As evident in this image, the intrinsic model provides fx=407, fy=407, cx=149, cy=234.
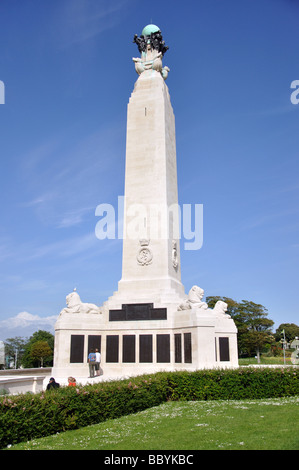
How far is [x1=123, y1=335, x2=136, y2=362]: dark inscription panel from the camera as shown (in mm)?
24969

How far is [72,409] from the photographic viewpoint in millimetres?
11031

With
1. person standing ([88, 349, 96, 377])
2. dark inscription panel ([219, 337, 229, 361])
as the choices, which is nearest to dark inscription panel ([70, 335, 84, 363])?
person standing ([88, 349, 96, 377])

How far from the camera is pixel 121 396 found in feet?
41.9

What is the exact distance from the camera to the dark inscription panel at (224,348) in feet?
81.2

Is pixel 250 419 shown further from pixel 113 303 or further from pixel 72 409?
pixel 113 303

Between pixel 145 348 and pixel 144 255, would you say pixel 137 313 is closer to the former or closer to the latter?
pixel 145 348

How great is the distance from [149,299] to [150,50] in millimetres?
20197

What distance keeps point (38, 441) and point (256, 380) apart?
9402 millimetres

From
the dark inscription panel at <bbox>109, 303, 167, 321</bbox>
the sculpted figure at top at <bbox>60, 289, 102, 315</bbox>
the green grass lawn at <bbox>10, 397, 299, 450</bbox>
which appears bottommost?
the green grass lawn at <bbox>10, 397, 299, 450</bbox>

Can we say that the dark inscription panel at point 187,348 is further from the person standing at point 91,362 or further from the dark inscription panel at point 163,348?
the person standing at point 91,362

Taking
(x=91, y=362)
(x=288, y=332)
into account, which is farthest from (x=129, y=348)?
(x=288, y=332)

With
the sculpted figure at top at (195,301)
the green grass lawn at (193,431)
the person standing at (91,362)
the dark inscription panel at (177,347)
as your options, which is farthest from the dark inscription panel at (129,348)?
the green grass lawn at (193,431)

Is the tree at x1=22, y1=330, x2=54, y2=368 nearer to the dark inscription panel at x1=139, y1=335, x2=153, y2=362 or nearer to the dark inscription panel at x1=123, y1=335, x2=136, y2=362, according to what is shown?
the dark inscription panel at x1=123, y1=335, x2=136, y2=362

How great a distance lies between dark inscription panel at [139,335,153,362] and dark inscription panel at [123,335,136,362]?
477 mm
